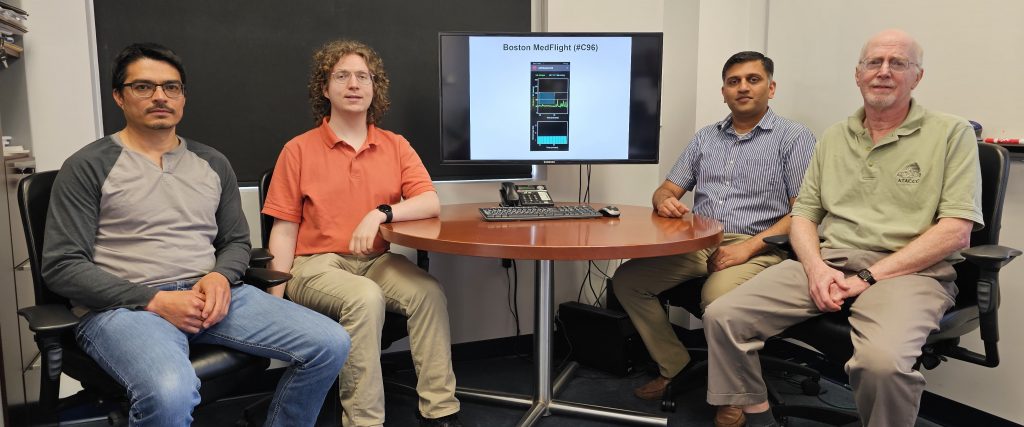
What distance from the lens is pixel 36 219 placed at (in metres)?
1.59

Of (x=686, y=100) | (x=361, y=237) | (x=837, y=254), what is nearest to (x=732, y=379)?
(x=837, y=254)

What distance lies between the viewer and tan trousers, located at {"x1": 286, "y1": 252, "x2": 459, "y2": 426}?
184 centimetres

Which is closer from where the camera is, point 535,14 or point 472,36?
point 472,36

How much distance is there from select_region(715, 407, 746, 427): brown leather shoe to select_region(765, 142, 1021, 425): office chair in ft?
1.52

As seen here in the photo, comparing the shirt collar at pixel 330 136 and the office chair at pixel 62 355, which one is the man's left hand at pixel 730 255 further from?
the office chair at pixel 62 355

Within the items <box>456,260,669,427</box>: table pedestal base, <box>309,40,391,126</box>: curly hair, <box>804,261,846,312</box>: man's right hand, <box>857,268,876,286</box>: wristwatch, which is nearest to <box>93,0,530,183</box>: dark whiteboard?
<box>309,40,391,126</box>: curly hair

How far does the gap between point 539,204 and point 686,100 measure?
1.15 metres

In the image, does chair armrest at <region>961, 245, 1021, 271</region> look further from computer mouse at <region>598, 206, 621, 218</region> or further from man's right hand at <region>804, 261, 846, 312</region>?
computer mouse at <region>598, 206, 621, 218</region>

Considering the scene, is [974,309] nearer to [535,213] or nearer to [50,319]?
[535,213]

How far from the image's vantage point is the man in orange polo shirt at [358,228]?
186 centimetres

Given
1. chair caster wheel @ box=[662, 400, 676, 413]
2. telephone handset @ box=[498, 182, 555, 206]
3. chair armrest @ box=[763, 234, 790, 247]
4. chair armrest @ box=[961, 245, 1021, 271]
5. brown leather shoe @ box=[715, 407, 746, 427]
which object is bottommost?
chair caster wheel @ box=[662, 400, 676, 413]

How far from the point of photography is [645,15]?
9.98 feet

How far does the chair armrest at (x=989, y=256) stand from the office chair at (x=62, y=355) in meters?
1.81

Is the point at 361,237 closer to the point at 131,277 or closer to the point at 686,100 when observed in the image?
the point at 131,277
